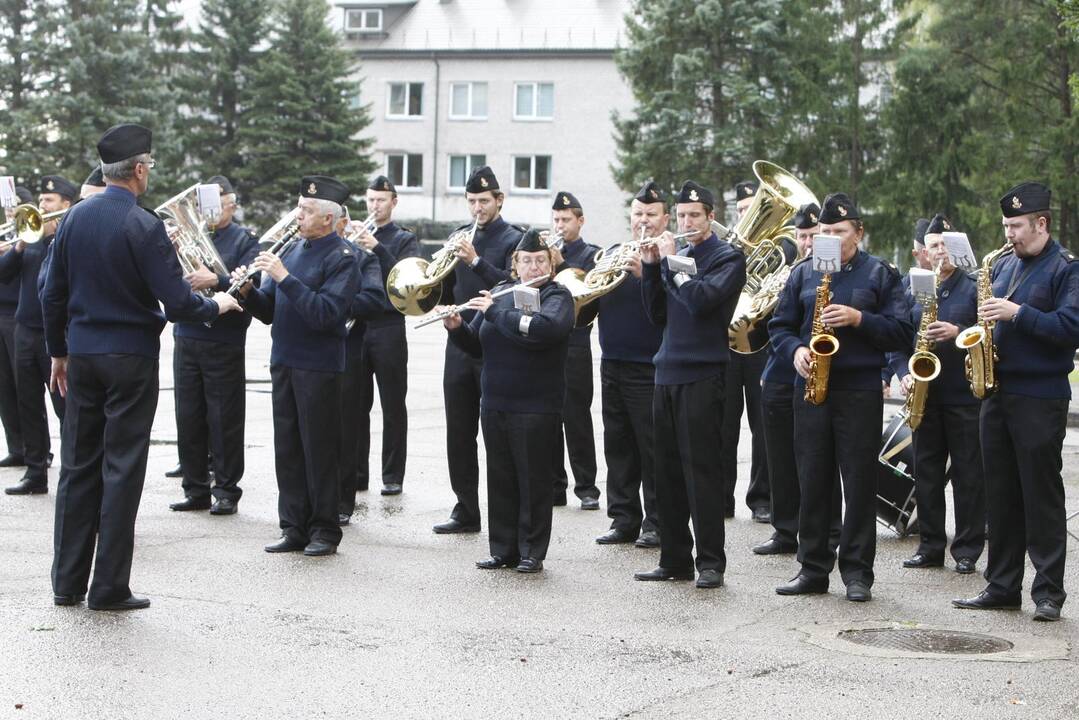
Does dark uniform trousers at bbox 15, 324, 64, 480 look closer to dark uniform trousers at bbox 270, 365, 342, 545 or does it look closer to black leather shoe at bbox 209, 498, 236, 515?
black leather shoe at bbox 209, 498, 236, 515

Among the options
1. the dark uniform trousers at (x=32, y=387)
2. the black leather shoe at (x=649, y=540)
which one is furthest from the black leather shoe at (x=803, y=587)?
the dark uniform trousers at (x=32, y=387)

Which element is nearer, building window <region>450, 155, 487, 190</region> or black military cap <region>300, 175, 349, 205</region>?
black military cap <region>300, 175, 349, 205</region>

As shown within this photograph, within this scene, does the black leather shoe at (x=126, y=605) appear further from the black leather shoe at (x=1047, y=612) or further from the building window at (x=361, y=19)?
the building window at (x=361, y=19)

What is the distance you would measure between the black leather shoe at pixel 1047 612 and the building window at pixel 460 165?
2078 inches

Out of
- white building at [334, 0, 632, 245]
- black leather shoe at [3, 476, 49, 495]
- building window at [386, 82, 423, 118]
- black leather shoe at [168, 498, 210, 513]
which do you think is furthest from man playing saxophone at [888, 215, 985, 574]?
building window at [386, 82, 423, 118]

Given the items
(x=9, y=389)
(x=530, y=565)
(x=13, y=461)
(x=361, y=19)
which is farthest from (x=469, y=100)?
(x=530, y=565)

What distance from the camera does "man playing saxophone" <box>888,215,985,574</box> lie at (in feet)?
31.3

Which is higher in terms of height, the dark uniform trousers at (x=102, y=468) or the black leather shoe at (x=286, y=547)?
the dark uniform trousers at (x=102, y=468)

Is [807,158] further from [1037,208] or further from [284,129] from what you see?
[1037,208]

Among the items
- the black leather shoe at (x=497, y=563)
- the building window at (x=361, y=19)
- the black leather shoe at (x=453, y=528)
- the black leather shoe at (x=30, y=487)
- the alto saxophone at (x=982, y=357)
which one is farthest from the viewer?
the building window at (x=361, y=19)

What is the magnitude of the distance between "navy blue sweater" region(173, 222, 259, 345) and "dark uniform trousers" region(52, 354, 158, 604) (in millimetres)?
2758

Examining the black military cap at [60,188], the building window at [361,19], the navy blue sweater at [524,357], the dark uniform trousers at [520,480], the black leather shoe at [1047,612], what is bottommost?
the black leather shoe at [1047,612]

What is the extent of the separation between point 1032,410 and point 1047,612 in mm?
1050

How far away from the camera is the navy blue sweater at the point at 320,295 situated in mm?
9500
